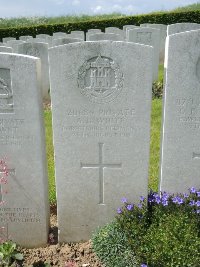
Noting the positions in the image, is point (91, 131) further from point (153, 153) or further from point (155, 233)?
point (153, 153)

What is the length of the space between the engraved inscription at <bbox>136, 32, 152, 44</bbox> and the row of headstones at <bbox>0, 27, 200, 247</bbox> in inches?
282

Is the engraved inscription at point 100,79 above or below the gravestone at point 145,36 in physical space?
below

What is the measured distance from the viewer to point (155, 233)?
334 centimetres

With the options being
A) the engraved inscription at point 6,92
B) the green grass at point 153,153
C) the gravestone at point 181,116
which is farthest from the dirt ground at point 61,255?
the engraved inscription at point 6,92

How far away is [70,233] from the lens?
395 centimetres

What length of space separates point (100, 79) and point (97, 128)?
487 millimetres

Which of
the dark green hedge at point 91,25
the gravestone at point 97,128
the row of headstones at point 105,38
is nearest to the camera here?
the gravestone at point 97,128

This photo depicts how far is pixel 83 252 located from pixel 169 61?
2.14 m

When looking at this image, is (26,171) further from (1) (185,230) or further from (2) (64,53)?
(1) (185,230)

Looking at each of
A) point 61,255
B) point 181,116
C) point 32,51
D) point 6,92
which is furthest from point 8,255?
point 32,51

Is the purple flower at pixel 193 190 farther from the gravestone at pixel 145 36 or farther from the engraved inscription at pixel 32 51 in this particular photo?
the gravestone at pixel 145 36

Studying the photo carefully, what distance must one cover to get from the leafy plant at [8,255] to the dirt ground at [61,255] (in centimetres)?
18

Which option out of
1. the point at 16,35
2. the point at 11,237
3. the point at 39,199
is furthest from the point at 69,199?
the point at 16,35

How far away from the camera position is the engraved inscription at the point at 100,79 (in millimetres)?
3366
